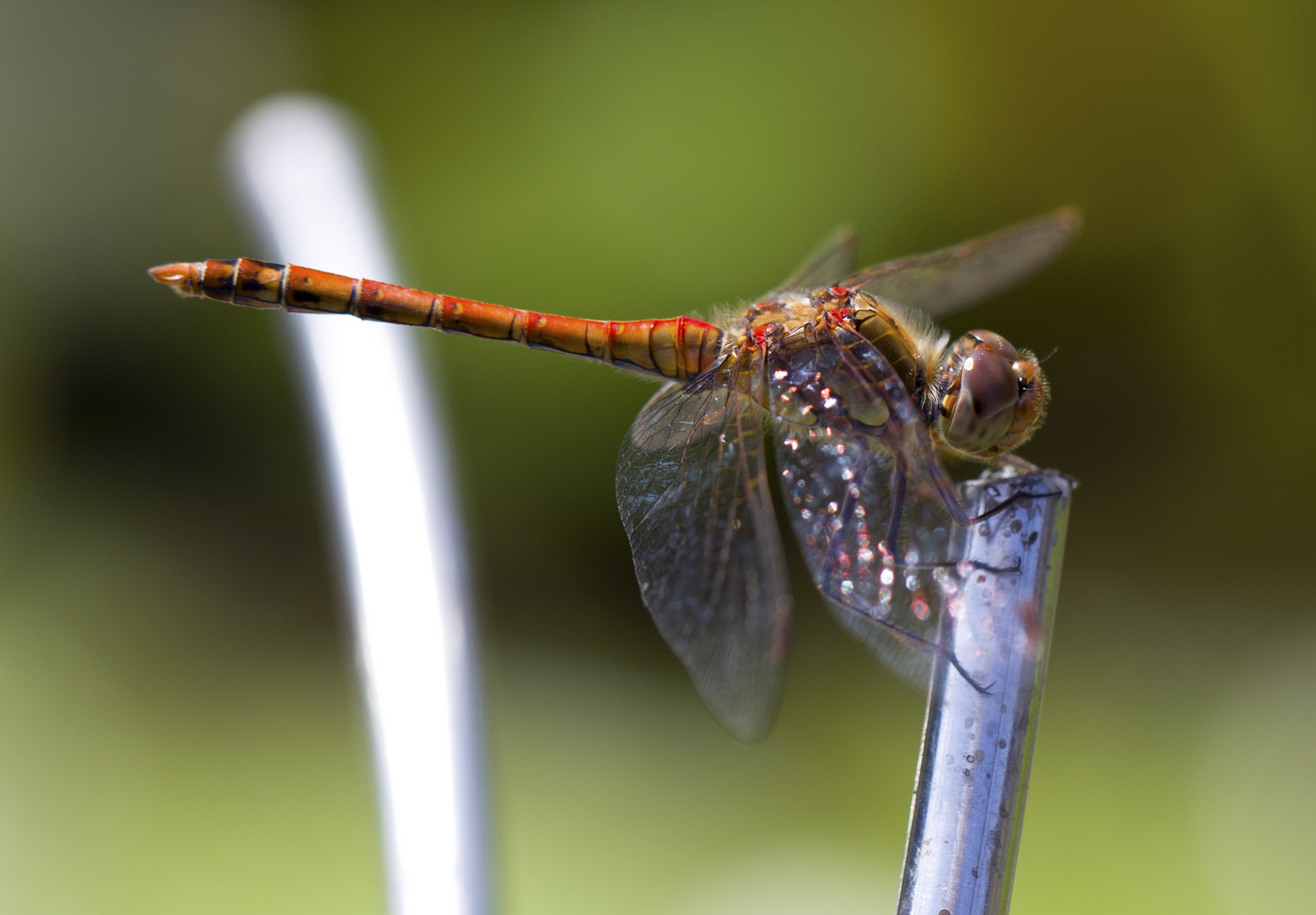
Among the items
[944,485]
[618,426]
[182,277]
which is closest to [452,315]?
[182,277]

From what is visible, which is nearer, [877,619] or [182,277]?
[877,619]

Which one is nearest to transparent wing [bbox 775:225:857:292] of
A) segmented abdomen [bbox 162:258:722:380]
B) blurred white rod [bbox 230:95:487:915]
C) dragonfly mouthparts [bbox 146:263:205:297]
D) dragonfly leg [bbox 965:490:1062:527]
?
segmented abdomen [bbox 162:258:722:380]

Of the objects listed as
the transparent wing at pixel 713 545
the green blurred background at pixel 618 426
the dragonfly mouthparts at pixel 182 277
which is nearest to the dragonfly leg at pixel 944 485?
the transparent wing at pixel 713 545

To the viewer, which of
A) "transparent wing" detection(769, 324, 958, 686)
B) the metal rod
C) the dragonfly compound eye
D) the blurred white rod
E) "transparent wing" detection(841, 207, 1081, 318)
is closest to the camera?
the metal rod

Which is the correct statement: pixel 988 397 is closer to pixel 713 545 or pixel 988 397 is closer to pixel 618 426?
pixel 713 545

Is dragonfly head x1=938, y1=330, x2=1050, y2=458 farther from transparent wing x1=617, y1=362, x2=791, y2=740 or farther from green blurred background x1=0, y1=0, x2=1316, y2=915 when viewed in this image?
green blurred background x1=0, y1=0, x2=1316, y2=915

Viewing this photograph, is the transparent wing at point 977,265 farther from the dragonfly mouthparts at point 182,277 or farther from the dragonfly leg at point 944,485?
the dragonfly mouthparts at point 182,277

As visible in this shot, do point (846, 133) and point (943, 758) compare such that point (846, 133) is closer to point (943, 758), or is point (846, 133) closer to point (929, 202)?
point (929, 202)

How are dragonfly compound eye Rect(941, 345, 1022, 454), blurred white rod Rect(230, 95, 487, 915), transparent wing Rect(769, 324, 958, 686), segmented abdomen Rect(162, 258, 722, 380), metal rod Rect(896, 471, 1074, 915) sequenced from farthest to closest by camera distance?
segmented abdomen Rect(162, 258, 722, 380), dragonfly compound eye Rect(941, 345, 1022, 454), transparent wing Rect(769, 324, 958, 686), blurred white rod Rect(230, 95, 487, 915), metal rod Rect(896, 471, 1074, 915)
